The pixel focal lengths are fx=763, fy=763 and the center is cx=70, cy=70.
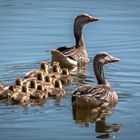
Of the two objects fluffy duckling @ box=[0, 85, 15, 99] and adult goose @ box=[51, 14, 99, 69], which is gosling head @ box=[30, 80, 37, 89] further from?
adult goose @ box=[51, 14, 99, 69]

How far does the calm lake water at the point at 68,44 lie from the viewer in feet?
40.0

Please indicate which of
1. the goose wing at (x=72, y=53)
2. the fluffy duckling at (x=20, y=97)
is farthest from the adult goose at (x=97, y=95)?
the goose wing at (x=72, y=53)

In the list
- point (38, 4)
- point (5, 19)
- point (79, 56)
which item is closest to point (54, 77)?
point (79, 56)

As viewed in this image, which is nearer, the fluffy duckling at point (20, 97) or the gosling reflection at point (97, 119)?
the gosling reflection at point (97, 119)

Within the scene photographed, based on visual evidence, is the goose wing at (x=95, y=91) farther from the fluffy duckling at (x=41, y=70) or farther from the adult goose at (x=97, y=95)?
the fluffy duckling at (x=41, y=70)

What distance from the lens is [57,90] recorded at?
14.3 m

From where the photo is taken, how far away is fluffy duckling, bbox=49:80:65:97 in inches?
559

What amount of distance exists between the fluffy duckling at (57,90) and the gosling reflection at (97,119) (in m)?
0.86

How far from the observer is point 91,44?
63.9 ft

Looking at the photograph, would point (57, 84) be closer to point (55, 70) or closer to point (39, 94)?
point (39, 94)

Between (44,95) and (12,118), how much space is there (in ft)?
5.07

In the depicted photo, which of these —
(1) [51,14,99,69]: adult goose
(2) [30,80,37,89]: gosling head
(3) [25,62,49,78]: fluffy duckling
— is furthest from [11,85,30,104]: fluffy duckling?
(1) [51,14,99,69]: adult goose

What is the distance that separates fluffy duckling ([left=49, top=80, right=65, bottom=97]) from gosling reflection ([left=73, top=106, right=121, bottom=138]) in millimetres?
858

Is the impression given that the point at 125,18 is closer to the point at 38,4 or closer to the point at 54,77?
the point at 38,4
